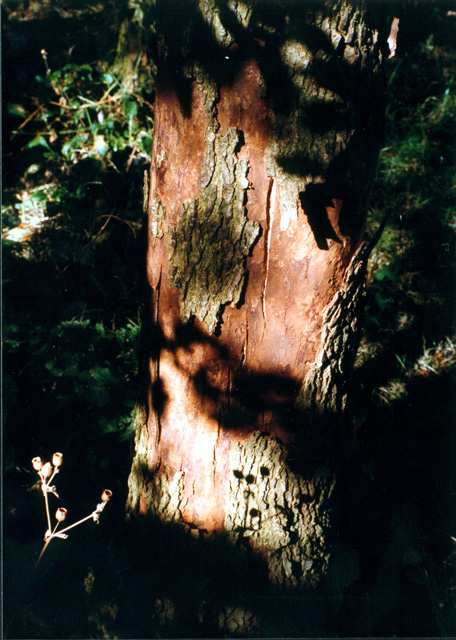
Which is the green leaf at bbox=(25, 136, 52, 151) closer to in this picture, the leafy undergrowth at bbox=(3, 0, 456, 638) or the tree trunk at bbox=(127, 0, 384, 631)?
the leafy undergrowth at bbox=(3, 0, 456, 638)

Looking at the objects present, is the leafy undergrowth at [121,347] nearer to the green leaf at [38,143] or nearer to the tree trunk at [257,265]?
the green leaf at [38,143]

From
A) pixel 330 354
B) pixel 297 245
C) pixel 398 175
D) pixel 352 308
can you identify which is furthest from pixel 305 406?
pixel 398 175

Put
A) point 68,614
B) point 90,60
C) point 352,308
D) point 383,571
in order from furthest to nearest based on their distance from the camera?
point 90,60 → point 383,571 → point 68,614 → point 352,308

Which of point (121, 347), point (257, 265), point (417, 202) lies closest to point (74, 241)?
point (121, 347)

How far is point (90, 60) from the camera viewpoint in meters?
4.12

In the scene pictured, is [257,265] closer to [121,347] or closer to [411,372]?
[121,347]

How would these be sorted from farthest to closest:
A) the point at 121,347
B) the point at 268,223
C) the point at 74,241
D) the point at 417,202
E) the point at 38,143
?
the point at 38,143 → the point at 417,202 → the point at 74,241 → the point at 121,347 → the point at 268,223

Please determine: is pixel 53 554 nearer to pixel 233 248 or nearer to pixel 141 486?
pixel 141 486

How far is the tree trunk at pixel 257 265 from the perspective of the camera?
50.1 inches

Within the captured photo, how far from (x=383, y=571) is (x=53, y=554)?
1377 millimetres

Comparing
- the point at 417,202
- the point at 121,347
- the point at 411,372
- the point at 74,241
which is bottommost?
the point at 411,372

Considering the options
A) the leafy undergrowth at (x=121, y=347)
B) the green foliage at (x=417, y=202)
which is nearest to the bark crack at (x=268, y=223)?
the leafy undergrowth at (x=121, y=347)

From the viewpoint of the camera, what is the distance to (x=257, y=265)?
1424 mm

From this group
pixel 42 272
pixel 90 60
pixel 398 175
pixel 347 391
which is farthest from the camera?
pixel 90 60
